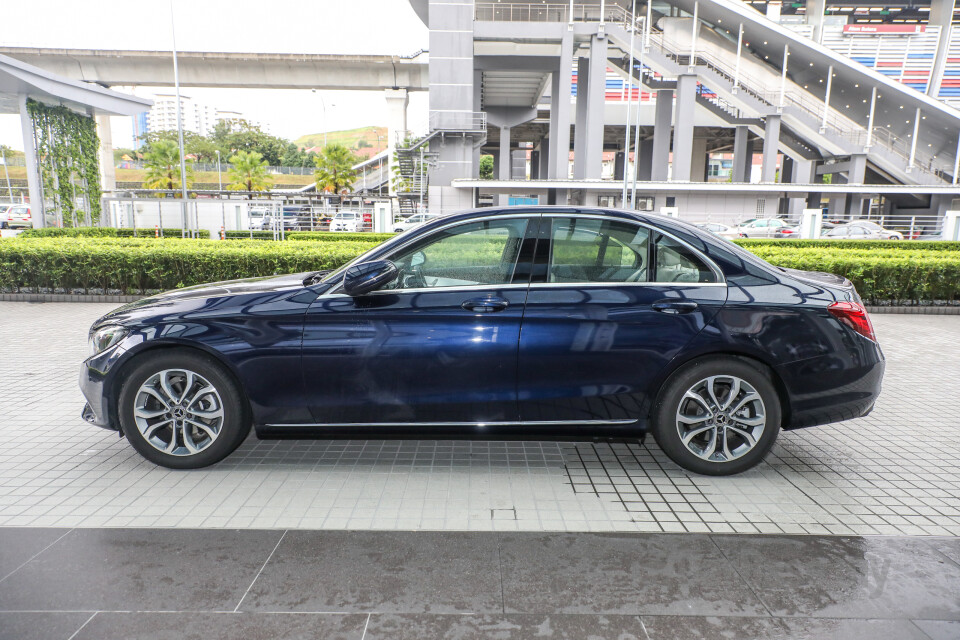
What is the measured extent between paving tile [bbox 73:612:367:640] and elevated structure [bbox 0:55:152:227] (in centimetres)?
2239

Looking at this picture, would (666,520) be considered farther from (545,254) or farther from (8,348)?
(8,348)

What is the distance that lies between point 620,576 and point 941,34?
56.9 meters

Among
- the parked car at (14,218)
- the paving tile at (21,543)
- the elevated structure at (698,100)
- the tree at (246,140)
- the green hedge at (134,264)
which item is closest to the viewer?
the paving tile at (21,543)

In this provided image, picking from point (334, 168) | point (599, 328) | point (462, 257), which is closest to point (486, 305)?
point (462, 257)

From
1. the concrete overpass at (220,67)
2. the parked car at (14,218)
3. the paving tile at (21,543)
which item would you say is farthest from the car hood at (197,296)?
the concrete overpass at (220,67)

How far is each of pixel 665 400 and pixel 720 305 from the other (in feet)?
2.21

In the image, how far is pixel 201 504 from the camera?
12.4ft

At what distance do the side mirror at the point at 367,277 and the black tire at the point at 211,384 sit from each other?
3.20 ft

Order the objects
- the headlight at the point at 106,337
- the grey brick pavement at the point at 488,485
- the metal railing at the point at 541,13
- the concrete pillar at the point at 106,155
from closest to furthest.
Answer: the grey brick pavement at the point at 488,485
the headlight at the point at 106,337
the metal railing at the point at 541,13
the concrete pillar at the point at 106,155

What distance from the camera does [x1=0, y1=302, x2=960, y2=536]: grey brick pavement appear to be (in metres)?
3.62

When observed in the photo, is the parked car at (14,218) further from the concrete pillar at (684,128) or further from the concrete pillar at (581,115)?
the concrete pillar at (684,128)

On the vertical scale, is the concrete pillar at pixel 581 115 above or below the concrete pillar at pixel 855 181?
above

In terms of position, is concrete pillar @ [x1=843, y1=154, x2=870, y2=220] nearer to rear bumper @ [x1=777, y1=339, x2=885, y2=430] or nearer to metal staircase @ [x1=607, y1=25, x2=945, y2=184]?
metal staircase @ [x1=607, y1=25, x2=945, y2=184]

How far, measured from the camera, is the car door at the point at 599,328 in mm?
3982
